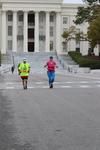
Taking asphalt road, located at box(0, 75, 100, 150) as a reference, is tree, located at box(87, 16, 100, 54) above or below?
above

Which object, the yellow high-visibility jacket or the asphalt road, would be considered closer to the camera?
the asphalt road

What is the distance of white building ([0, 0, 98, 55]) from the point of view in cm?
11700

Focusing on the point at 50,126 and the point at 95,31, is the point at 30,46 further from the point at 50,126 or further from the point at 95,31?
the point at 50,126

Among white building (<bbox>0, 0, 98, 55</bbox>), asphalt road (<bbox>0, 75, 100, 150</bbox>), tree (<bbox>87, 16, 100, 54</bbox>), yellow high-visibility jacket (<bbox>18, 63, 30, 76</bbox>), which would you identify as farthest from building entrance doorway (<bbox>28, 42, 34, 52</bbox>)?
asphalt road (<bbox>0, 75, 100, 150</bbox>)

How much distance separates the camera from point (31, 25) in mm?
119312

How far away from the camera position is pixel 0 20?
387 ft

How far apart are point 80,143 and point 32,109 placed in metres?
6.71

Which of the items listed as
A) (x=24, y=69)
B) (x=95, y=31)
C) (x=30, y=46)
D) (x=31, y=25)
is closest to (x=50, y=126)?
(x=24, y=69)

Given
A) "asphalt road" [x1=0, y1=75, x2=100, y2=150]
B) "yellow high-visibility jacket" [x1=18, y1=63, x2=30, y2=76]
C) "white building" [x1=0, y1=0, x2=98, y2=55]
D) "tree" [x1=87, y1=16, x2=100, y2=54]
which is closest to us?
"asphalt road" [x1=0, y1=75, x2=100, y2=150]

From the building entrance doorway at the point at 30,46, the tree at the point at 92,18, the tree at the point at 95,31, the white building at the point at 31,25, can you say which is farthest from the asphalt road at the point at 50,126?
the building entrance doorway at the point at 30,46

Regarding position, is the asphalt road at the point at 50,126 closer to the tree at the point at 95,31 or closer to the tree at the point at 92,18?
the tree at the point at 95,31

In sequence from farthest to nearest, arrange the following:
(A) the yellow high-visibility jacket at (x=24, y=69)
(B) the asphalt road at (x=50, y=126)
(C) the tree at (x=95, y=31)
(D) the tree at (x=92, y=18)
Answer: (D) the tree at (x=92, y=18)
(C) the tree at (x=95, y=31)
(A) the yellow high-visibility jacket at (x=24, y=69)
(B) the asphalt road at (x=50, y=126)

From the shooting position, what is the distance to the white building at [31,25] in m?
117

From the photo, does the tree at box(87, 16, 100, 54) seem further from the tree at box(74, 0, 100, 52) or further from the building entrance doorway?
the building entrance doorway
